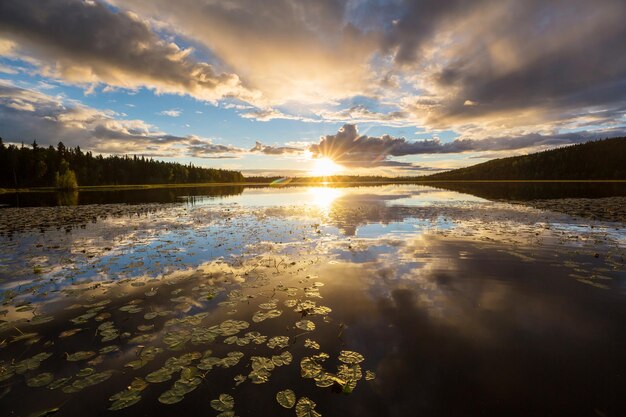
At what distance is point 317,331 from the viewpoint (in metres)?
8.02

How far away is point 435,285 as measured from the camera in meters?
11.3

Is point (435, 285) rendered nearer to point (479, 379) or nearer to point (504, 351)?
point (504, 351)

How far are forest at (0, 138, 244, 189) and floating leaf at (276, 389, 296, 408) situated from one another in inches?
5472

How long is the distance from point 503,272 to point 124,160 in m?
213

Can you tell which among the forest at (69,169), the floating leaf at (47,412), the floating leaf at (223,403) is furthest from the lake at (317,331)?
the forest at (69,169)

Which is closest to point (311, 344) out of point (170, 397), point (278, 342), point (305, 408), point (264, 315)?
point (278, 342)

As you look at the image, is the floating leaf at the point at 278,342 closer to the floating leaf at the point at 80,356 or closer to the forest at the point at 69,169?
the floating leaf at the point at 80,356

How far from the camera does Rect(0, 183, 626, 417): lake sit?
5.55 m

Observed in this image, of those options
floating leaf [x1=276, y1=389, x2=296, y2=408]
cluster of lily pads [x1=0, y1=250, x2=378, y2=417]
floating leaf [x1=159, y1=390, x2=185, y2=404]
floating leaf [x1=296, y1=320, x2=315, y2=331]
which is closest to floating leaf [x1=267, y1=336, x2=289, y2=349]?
cluster of lily pads [x1=0, y1=250, x2=378, y2=417]

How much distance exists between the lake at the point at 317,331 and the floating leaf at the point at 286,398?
3 cm

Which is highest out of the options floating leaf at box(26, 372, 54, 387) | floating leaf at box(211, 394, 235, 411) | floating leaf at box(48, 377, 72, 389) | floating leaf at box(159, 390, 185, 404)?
floating leaf at box(211, 394, 235, 411)

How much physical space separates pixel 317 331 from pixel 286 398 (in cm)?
261

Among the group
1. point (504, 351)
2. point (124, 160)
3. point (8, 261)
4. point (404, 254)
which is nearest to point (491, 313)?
point (504, 351)

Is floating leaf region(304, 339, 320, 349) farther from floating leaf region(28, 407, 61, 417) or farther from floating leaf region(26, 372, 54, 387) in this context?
floating leaf region(26, 372, 54, 387)
